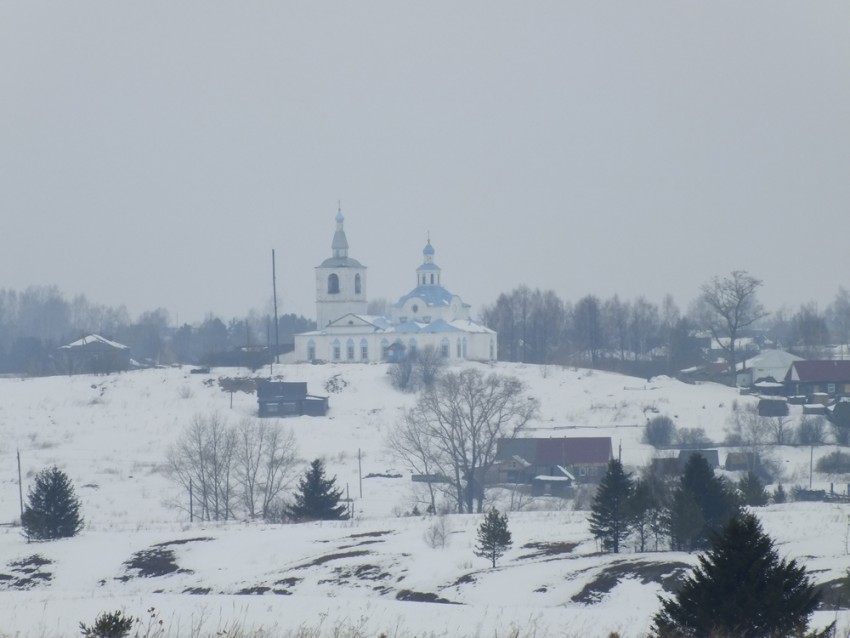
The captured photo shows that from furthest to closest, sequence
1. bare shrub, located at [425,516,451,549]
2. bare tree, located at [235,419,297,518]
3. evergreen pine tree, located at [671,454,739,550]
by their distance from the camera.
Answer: bare tree, located at [235,419,297,518]
bare shrub, located at [425,516,451,549]
evergreen pine tree, located at [671,454,739,550]

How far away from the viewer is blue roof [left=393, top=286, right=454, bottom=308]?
86188 mm

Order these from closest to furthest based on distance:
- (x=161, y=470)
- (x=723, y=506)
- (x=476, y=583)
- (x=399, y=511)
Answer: (x=476, y=583)
(x=723, y=506)
(x=399, y=511)
(x=161, y=470)

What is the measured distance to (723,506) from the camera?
80.0 ft

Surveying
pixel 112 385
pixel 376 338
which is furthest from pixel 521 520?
pixel 376 338

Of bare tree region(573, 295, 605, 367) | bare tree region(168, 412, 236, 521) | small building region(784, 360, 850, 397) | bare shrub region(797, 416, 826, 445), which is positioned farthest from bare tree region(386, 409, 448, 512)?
bare tree region(573, 295, 605, 367)

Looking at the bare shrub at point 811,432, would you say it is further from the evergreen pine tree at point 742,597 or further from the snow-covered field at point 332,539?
the evergreen pine tree at point 742,597

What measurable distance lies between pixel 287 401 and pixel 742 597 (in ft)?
176

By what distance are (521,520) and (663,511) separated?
7.74 metres

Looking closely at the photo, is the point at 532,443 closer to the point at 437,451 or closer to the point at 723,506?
the point at 437,451

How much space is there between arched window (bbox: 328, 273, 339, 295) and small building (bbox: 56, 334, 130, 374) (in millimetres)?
14499

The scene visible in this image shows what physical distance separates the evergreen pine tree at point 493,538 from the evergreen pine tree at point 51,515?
1154cm

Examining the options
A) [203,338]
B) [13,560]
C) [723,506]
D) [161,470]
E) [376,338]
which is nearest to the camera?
[723,506]

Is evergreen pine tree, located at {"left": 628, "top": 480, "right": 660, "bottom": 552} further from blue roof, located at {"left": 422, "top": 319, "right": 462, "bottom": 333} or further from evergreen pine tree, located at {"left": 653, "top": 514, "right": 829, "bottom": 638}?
blue roof, located at {"left": 422, "top": 319, "right": 462, "bottom": 333}

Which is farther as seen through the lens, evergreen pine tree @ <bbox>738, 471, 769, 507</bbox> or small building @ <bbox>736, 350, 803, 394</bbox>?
small building @ <bbox>736, 350, 803, 394</bbox>
